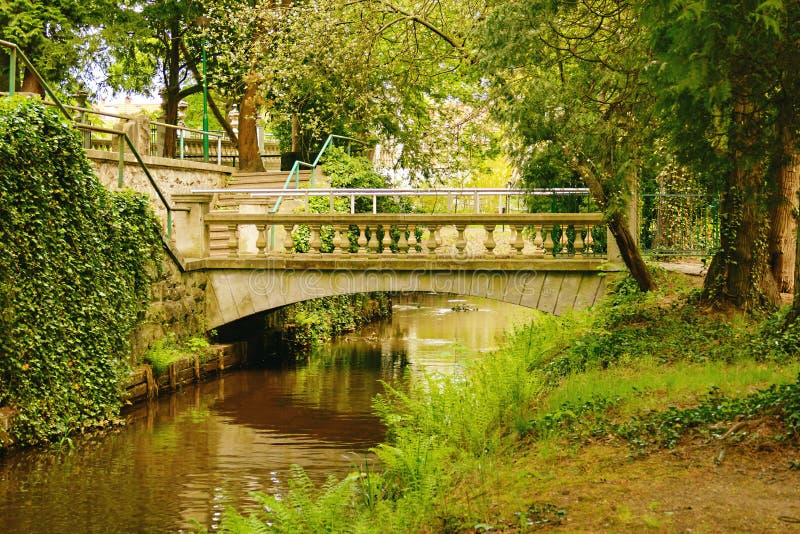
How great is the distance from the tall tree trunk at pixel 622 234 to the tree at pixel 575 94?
0.10 ft

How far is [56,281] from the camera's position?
11.1 metres

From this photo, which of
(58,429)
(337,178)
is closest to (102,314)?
(58,429)

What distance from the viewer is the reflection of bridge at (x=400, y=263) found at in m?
14.7

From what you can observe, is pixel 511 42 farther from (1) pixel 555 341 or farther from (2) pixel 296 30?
(2) pixel 296 30

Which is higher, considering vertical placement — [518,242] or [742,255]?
[518,242]

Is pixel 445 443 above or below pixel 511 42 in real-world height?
below

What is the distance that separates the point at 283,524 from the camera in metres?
6.09

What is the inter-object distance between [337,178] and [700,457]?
715 inches

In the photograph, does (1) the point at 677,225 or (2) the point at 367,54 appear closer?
(2) the point at 367,54

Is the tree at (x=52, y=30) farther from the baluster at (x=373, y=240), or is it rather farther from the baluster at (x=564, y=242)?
the baluster at (x=564, y=242)

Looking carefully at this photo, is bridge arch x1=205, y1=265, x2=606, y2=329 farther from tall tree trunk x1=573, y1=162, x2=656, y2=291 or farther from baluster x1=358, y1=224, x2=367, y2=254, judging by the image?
tall tree trunk x1=573, y1=162, x2=656, y2=291

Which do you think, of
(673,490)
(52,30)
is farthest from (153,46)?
(673,490)

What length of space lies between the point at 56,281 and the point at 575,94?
21.9 feet

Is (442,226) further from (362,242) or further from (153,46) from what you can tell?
(153,46)
